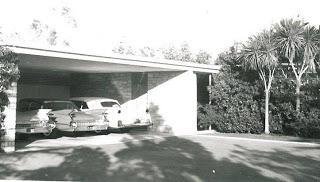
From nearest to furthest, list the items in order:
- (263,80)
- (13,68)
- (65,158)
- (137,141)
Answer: (65,158)
(13,68)
(137,141)
(263,80)

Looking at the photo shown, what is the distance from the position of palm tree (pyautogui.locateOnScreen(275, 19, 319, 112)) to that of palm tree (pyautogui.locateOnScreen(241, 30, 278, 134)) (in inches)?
17.6

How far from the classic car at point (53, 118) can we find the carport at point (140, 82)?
5.21 ft

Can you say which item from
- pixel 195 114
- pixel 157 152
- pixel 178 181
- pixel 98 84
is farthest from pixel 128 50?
pixel 178 181

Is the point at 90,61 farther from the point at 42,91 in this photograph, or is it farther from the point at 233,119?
the point at 42,91

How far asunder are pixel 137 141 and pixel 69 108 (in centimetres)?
323

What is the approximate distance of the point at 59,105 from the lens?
53.1ft

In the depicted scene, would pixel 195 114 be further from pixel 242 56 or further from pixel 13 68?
pixel 13 68

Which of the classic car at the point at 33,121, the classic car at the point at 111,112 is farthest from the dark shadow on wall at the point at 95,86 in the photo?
the classic car at the point at 33,121

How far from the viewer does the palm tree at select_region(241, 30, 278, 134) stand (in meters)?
17.1

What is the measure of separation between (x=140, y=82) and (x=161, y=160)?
9.90m

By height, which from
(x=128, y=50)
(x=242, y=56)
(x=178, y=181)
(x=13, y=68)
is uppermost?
(x=128, y=50)

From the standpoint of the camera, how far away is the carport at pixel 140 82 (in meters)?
16.6

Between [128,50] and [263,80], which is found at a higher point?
[128,50]

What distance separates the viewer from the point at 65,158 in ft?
35.2
